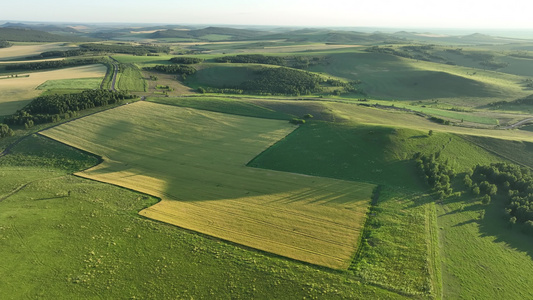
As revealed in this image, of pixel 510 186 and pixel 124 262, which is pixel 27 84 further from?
pixel 510 186

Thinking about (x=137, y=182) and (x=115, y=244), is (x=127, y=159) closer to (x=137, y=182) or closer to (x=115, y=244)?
(x=137, y=182)

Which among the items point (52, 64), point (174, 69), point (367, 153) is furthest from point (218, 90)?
point (52, 64)

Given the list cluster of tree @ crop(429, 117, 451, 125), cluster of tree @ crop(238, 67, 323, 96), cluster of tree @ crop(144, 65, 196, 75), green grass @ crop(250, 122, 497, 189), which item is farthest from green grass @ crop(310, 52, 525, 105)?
cluster of tree @ crop(144, 65, 196, 75)

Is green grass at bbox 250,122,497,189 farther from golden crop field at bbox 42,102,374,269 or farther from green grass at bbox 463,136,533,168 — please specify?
golden crop field at bbox 42,102,374,269

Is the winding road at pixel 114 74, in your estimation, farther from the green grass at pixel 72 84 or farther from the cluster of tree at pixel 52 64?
the cluster of tree at pixel 52 64

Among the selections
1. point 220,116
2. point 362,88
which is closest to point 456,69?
point 362,88

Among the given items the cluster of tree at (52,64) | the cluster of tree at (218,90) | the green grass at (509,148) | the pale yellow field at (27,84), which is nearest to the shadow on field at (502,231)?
the green grass at (509,148)
